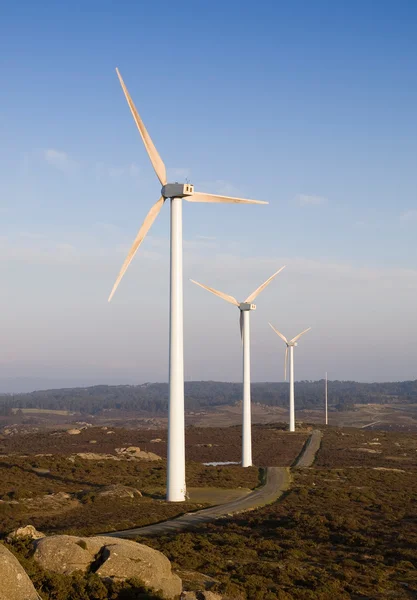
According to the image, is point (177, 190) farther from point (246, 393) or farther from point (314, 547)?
point (246, 393)

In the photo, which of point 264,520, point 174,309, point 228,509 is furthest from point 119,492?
point 174,309

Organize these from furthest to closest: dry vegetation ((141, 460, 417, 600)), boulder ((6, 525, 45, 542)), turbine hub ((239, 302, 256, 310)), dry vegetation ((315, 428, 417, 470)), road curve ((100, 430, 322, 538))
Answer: dry vegetation ((315, 428, 417, 470)) < turbine hub ((239, 302, 256, 310)) < road curve ((100, 430, 322, 538)) < dry vegetation ((141, 460, 417, 600)) < boulder ((6, 525, 45, 542))

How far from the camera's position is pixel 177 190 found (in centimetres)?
4678

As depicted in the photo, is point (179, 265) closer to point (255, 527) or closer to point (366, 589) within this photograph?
point (255, 527)

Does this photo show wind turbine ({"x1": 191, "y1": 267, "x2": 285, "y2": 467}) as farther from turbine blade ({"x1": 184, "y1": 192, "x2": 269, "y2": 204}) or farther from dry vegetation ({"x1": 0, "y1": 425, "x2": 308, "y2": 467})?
turbine blade ({"x1": 184, "y1": 192, "x2": 269, "y2": 204})

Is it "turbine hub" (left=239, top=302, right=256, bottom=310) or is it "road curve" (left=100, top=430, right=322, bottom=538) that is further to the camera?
"turbine hub" (left=239, top=302, right=256, bottom=310)

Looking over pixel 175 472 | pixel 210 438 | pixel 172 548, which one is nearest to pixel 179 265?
pixel 175 472

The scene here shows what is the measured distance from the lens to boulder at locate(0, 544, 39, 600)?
57.7 feet

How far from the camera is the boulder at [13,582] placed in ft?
57.7

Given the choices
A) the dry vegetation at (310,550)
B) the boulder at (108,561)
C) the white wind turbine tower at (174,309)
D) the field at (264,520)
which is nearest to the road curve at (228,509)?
the field at (264,520)

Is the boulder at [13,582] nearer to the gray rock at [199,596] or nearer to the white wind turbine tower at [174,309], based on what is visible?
the gray rock at [199,596]

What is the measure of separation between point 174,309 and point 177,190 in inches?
323

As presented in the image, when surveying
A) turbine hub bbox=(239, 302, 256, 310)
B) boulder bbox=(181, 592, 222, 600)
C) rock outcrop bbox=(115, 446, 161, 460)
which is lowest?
rock outcrop bbox=(115, 446, 161, 460)

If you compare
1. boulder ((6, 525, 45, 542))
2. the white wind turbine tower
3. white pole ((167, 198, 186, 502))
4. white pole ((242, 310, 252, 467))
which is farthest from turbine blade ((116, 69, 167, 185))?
white pole ((242, 310, 252, 467))
